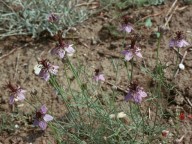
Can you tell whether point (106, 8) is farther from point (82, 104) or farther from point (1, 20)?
point (82, 104)

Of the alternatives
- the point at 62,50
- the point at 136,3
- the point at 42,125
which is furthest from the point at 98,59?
the point at 42,125

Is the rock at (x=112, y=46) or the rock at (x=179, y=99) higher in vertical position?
the rock at (x=112, y=46)

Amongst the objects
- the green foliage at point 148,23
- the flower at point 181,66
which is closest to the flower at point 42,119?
the flower at point 181,66

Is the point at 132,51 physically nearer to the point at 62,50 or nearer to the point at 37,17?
the point at 62,50

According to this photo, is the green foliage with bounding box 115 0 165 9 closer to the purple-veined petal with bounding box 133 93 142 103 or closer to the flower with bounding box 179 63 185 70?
the flower with bounding box 179 63 185 70

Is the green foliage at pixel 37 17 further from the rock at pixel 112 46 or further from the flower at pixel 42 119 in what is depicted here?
the flower at pixel 42 119

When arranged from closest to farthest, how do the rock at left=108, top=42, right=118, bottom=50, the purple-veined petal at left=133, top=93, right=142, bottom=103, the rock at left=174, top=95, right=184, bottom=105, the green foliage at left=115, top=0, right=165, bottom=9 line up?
the purple-veined petal at left=133, top=93, right=142, bottom=103
the rock at left=174, top=95, right=184, bottom=105
the rock at left=108, top=42, right=118, bottom=50
the green foliage at left=115, top=0, right=165, bottom=9

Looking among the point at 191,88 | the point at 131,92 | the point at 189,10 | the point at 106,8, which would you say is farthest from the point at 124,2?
the point at 131,92

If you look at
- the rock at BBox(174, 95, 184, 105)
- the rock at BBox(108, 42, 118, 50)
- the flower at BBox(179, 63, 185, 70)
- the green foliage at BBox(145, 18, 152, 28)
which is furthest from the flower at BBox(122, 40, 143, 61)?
the green foliage at BBox(145, 18, 152, 28)
